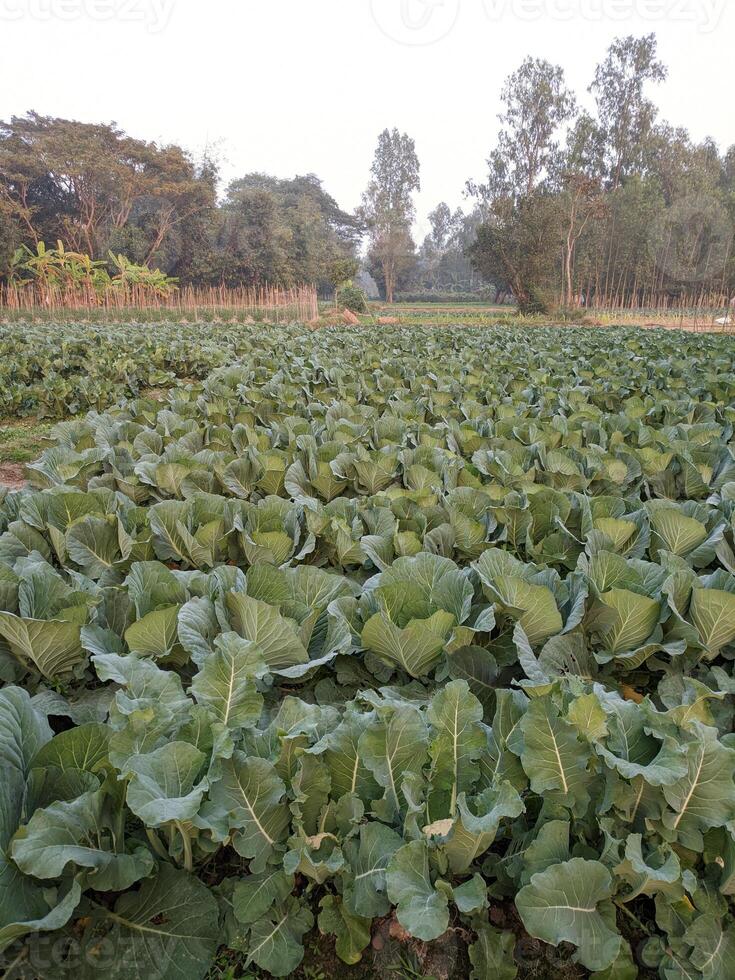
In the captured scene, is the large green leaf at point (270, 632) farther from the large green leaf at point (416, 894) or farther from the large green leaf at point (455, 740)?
the large green leaf at point (416, 894)

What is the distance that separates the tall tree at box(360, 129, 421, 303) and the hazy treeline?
597 inches

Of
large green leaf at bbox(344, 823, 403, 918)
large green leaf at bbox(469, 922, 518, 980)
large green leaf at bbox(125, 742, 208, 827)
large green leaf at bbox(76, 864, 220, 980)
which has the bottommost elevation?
large green leaf at bbox(469, 922, 518, 980)

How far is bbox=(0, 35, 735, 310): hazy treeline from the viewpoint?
35.8m

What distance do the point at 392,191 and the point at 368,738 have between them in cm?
7725

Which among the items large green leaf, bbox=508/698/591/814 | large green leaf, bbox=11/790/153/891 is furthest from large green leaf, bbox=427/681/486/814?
large green leaf, bbox=11/790/153/891

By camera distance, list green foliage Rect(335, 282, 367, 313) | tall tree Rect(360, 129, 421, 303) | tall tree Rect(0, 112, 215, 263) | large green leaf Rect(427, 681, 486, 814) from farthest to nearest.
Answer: tall tree Rect(360, 129, 421, 303) → green foliage Rect(335, 282, 367, 313) → tall tree Rect(0, 112, 215, 263) → large green leaf Rect(427, 681, 486, 814)

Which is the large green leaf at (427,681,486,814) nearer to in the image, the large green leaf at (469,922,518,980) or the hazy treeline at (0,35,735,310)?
the large green leaf at (469,922,518,980)

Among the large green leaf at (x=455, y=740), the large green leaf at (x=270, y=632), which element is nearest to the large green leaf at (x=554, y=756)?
the large green leaf at (x=455, y=740)

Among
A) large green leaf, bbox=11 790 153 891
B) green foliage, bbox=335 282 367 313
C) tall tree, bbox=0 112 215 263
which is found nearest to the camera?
large green leaf, bbox=11 790 153 891

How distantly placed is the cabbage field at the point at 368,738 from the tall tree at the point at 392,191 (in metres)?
68.4

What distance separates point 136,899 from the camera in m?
1.23

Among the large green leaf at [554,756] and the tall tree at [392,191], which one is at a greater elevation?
the tall tree at [392,191]

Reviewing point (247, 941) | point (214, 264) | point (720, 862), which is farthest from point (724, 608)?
point (214, 264)

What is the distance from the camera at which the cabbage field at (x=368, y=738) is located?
45.1 inches
